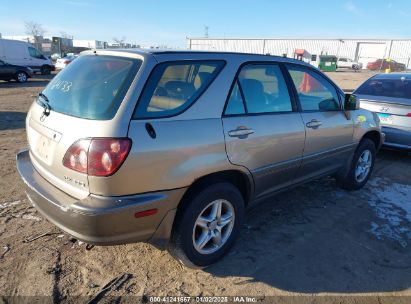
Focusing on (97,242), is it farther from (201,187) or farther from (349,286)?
(349,286)

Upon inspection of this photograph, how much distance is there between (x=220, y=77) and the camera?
2.89 metres

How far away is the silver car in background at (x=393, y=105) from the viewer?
597cm

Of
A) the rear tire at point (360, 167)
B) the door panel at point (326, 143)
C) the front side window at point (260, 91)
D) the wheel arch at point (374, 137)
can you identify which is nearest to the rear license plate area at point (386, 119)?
the wheel arch at point (374, 137)

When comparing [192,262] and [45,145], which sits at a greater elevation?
[45,145]

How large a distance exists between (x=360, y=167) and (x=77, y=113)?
3.94 metres

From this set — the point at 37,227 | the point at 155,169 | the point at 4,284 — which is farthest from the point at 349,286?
the point at 37,227

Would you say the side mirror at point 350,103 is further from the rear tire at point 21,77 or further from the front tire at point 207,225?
the rear tire at point 21,77

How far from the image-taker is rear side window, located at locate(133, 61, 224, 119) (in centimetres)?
244

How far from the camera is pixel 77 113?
8.27 feet

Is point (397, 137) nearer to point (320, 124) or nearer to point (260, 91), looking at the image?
point (320, 124)

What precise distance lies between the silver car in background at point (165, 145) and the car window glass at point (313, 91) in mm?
75

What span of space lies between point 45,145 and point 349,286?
8.87 feet

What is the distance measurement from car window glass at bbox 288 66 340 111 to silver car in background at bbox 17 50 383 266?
75mm

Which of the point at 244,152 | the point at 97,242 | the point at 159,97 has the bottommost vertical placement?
the point at 97,242
